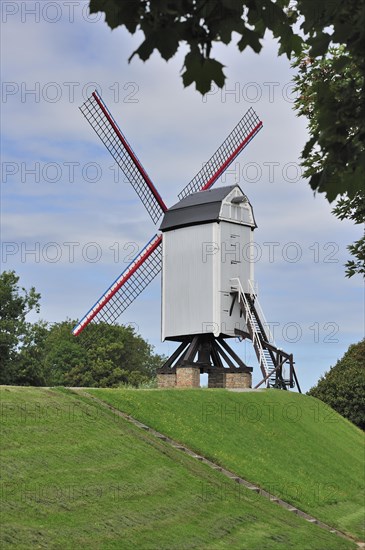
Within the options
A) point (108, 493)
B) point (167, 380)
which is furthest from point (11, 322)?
point (108, 493)

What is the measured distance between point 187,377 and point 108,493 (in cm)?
1734

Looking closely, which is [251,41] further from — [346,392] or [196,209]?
[346,392]

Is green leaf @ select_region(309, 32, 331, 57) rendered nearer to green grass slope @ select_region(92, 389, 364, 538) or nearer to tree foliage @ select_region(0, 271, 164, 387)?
green grass slope @ select_region(92, 389, 364, 538)

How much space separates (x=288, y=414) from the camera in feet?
118

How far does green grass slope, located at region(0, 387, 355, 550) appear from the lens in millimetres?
16859

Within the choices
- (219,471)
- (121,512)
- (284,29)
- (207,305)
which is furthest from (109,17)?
(207,305)

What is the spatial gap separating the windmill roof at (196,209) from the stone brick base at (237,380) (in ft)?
23.0

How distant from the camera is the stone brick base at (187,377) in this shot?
3647 centimetres

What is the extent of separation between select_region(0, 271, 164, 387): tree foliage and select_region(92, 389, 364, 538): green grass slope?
14.3 metres

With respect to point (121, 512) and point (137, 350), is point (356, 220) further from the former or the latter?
point (137, 350)

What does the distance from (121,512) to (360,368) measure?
34.5m

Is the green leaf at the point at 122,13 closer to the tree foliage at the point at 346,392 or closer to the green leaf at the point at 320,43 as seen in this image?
the green leaf at the point at 320,43

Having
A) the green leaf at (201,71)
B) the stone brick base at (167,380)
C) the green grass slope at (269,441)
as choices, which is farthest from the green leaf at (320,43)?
the stone brick base at (167,380)

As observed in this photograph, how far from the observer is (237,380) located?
3725 centimetres
